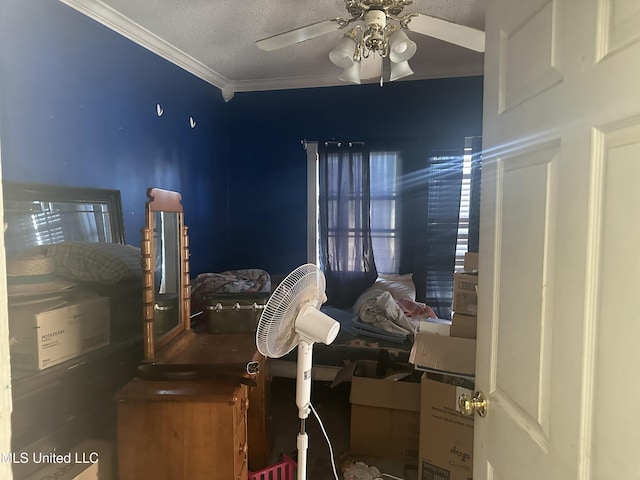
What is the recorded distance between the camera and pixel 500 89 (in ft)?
3.27

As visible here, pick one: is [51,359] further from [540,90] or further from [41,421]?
[540,90]

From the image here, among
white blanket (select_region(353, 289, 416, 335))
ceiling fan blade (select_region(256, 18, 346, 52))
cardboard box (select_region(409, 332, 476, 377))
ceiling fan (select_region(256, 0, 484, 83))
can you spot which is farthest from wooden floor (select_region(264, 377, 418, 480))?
ceiling fan blade (select_region(256, 18, 346, 52))

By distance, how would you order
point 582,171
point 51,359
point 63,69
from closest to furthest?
point 582,171 < point 51,359 < point 63,69

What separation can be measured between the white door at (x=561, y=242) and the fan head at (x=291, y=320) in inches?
18.3

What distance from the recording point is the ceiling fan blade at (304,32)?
5.93 ft

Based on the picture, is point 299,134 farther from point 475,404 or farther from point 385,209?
point 475,404

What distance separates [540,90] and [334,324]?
31.2 inches

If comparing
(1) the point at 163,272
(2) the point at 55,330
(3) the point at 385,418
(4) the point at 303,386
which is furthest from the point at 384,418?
(2) the point at 55,330

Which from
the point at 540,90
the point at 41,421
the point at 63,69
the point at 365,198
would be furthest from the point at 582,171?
the point at 365,198

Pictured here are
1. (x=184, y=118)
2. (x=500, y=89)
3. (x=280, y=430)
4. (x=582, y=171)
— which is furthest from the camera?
(x=184, y=118)

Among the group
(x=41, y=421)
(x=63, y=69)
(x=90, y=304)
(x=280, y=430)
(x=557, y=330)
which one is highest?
(x=63, y=69)

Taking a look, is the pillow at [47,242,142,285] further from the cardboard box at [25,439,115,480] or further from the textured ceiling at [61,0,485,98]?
the textured ceiling at [61,0,485,98]

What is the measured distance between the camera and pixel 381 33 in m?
1.83

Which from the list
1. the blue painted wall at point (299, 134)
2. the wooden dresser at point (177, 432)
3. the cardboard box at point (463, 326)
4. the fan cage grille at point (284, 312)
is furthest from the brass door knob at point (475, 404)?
the blue painted wall at point (299, 134)
